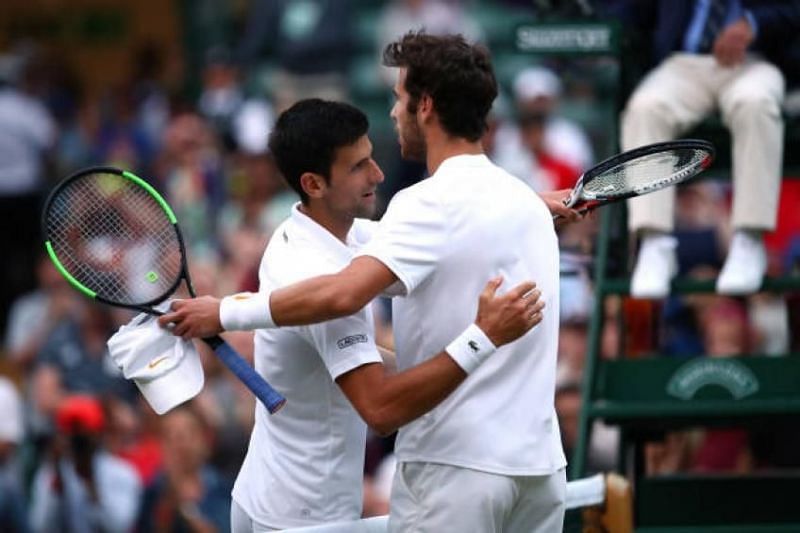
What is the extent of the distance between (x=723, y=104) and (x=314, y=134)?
2711 mm

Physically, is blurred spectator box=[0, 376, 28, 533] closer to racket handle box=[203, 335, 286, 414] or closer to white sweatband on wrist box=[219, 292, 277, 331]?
racket handle box=[203, 335, 286, 414]

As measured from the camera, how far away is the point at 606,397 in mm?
7734

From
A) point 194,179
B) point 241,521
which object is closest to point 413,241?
point 241,521

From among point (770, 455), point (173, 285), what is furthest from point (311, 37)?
point (173, 285)

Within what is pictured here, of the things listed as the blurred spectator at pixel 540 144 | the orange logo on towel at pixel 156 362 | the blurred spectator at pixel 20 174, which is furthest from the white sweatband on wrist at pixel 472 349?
the blurred spectator at pixel 20 174

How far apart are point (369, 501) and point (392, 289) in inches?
170

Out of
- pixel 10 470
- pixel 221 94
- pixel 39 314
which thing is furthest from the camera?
pixel 221 94

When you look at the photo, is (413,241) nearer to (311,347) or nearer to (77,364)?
(311,347)

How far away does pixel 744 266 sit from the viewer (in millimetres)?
7566

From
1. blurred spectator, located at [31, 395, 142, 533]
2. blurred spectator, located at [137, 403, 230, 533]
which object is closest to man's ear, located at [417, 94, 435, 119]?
blurred spectator, located at [137, 403, 230, 533]

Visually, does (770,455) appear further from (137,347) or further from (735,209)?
(137,347)

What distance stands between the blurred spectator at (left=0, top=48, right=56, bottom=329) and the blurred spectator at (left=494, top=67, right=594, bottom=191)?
11.5ft

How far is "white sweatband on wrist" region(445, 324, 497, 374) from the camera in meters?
5.09

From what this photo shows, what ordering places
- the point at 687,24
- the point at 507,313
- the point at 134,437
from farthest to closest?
1. the point at 134,437
2. the point at 687,24
3. the point at 507,313
